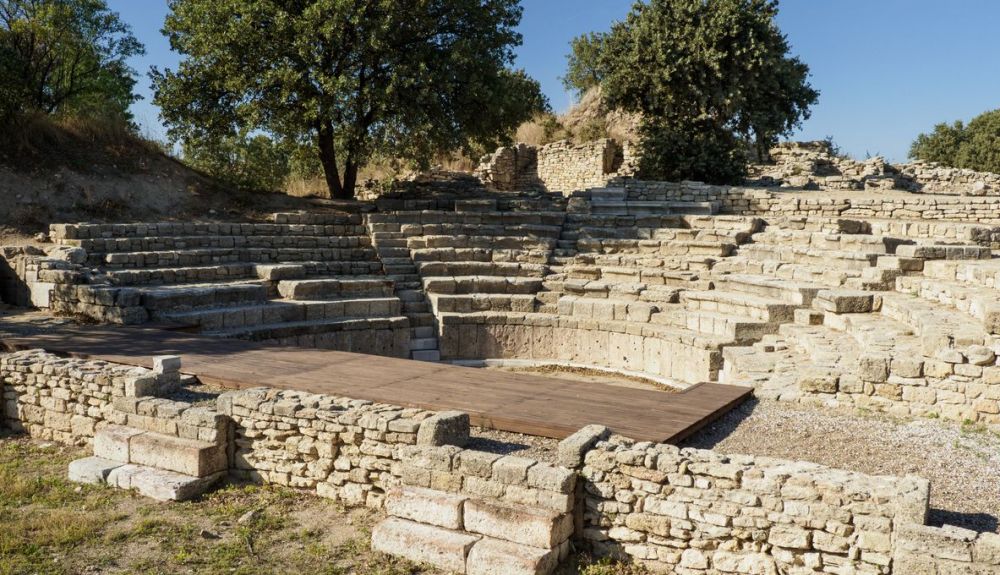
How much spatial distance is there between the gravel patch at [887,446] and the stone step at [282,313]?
24.5ft

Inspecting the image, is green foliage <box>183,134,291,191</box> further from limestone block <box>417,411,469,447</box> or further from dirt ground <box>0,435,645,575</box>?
limestone block <box>417,411,469,447</box>

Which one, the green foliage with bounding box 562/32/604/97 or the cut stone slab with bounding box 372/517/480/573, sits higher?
the green foliage with bounding box 562/32/604/97

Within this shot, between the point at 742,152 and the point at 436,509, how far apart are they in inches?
726

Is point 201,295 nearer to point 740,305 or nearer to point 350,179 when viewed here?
point 350,179

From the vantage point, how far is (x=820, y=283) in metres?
12.8

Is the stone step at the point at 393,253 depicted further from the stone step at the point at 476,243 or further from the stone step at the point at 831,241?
the stone step at the point at 831,241

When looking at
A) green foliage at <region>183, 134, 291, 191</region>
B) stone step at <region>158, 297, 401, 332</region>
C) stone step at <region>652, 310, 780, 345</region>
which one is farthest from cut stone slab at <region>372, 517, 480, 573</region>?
green foliage at <region>183, 134, 291, 191</region>

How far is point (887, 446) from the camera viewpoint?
7191mm

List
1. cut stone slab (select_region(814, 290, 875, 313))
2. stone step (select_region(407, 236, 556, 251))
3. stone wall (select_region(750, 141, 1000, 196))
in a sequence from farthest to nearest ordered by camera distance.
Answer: stone wall (select_region(750, 141, 1000, 196))
stone step (select_region(407, 236, 556, 251))
cut stone slab (select_region(814, 290, 875, 313))

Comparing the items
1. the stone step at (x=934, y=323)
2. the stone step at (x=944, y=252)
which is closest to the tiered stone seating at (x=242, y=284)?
the stone step at (x=934, y=323)

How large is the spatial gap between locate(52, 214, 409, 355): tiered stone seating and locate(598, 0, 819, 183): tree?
10.3 meters

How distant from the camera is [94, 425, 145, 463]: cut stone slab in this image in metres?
8.02

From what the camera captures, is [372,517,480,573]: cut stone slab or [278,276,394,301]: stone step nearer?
[372,517,480,573]: cut stone slab

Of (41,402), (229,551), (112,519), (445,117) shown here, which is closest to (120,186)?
(445,117)
